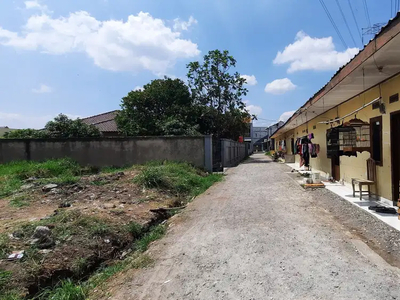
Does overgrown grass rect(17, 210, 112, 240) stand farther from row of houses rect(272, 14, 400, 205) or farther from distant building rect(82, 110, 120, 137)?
distant building rect(82, 110, 120, 137)

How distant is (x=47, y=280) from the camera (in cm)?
353

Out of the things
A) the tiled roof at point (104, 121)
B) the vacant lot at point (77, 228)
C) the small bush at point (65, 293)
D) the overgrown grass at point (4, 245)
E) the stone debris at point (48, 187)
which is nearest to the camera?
the small bush at point (65, 293)

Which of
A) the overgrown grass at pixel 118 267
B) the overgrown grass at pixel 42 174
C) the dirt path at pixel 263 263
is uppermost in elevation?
the overgrown grass at pixel 42 174

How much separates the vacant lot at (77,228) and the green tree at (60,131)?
10.9 metres

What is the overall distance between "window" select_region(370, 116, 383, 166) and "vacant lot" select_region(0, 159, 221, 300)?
16.5 ft

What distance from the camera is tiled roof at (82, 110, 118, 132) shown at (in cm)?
2966

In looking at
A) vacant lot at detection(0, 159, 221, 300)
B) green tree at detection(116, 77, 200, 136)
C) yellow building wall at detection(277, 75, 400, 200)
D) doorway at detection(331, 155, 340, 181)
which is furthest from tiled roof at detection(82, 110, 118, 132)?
yellow building wall at detection(277, 75, 400, 200)

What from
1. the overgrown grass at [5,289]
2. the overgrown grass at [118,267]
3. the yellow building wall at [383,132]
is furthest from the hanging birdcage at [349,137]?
the overgrown grass at [5,289]

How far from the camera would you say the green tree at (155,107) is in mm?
23906

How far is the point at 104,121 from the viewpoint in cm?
3194

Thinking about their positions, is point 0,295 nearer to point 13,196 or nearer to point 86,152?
point 13,196

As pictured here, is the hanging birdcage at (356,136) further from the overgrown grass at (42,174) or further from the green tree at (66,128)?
the green tree at (66,128)

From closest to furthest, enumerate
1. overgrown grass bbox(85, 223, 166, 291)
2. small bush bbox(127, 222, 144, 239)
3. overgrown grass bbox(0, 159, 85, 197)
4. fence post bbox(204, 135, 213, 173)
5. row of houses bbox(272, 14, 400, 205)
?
1. overgrown grass bbox(85, 223, 166, 291)
2. row of houses bbox(272, 14, 400, 205)
3. small bush bbox(127, 222, 144, 239)
4. overgrown grass bbox(0, 159, 85, 197)
5. fence post bbox(204, 135, 213, 173)

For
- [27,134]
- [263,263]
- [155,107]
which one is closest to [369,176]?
[263,263]
